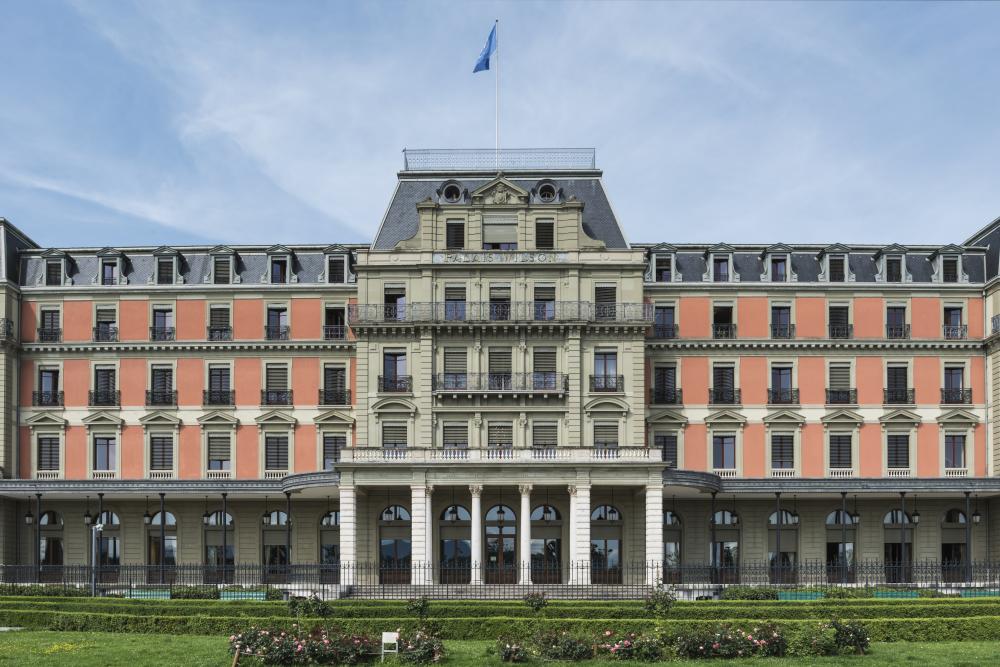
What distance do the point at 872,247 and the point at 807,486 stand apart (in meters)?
13.8

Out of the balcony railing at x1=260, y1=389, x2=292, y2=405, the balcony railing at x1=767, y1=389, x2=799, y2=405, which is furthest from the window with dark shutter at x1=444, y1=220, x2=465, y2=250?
the balcony railing at x1=767, y1=389, x2=799, y2=405

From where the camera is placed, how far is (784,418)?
56.1 m

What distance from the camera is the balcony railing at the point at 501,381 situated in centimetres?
5262

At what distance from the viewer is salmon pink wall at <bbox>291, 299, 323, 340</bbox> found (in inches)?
2250

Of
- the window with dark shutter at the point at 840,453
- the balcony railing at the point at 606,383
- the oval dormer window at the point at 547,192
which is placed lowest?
the window with dark shutter at the point at 840,453

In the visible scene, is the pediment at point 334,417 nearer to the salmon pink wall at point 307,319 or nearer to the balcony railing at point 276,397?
the balcony railing at point 276,397

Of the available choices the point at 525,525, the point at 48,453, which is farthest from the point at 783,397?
the point at 48,453

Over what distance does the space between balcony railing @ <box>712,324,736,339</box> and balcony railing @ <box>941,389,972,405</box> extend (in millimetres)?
10501

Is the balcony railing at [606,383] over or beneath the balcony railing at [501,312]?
beneath

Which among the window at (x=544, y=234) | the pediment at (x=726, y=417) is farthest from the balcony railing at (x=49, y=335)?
the pediment at (x=726, y=417)

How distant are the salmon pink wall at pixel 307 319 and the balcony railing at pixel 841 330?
25035 mm

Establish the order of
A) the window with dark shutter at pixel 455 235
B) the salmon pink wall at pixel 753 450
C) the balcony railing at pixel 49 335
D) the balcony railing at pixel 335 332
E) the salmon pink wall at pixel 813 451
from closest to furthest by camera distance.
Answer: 1. the window with dark shutter at pixel 455 235
2. the salmon pink wall at pixel 813 451
3. the salmon pink wall at pixel 753 450
4. the balcony railing at pixel 335 332
5. the balcony railing at pixel 49 335

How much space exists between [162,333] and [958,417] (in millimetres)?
39047

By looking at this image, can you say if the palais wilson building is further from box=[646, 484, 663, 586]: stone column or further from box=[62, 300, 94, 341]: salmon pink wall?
box=[646, 484, 663, 586]: stone column
